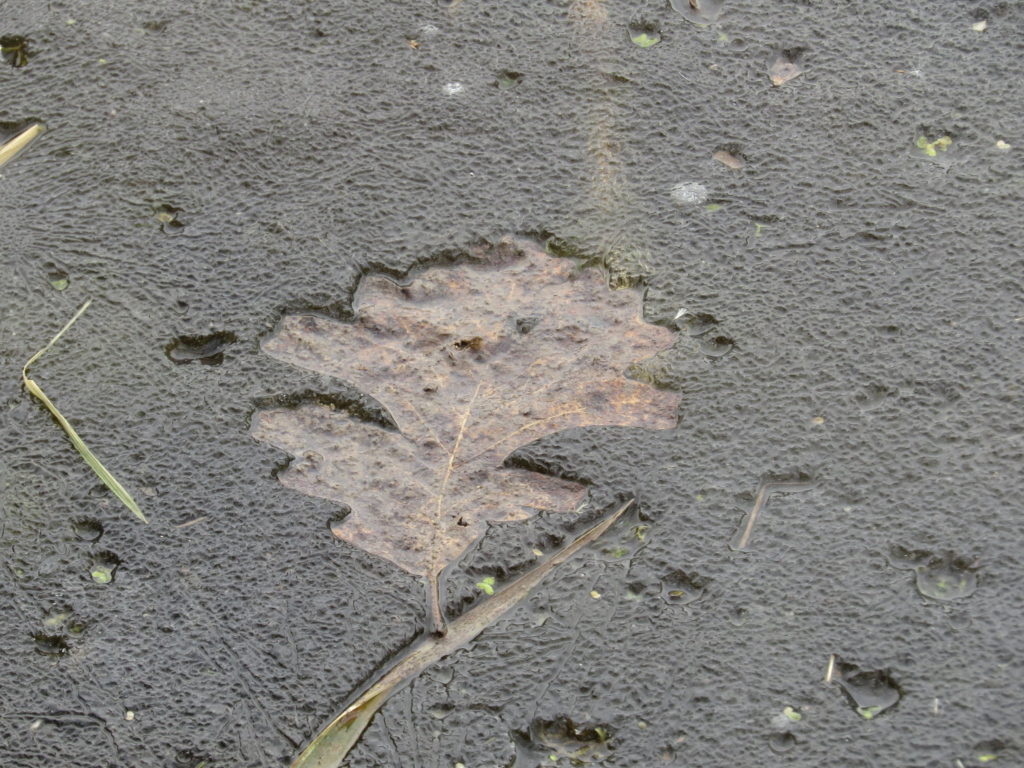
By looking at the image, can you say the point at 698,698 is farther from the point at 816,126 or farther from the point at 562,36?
the point at 562,36

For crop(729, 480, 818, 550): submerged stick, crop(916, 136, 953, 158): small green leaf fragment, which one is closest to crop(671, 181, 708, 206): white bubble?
crop(916, 136, 953, 158): small green leaf fragment

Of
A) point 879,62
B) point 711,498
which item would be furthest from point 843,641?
point 879,62

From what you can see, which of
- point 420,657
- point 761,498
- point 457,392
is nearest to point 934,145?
point 761,498

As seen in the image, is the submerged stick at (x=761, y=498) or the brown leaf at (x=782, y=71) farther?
the brown leaf at (x=782, y=71)

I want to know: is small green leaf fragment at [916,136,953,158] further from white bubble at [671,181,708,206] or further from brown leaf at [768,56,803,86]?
white bubble at [671,181,708,206]

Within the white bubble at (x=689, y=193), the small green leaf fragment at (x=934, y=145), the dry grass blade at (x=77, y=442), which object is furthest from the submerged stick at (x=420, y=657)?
the small green leaf fragment at (x=934, y=145)

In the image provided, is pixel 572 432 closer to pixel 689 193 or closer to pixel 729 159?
pixel 689 193

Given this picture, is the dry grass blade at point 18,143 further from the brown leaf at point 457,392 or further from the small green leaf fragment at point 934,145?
the small green leaf fragment at point 934,145
